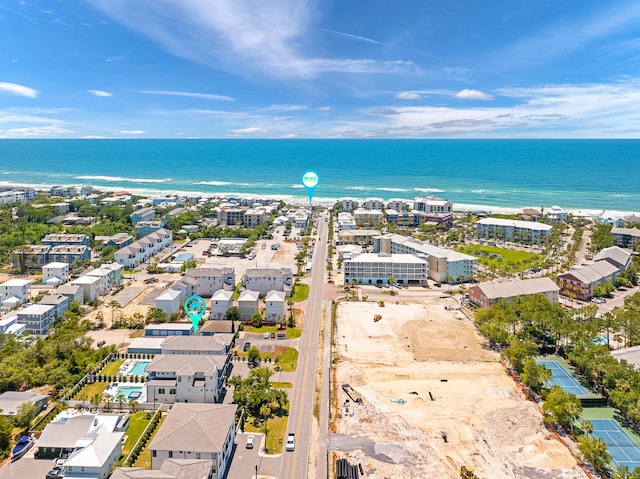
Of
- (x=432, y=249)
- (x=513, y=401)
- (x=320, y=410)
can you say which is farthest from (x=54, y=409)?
(x=432, y=249)

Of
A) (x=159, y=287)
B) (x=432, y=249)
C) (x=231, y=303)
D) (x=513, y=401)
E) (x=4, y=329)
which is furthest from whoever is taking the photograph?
(x=432, y=249)

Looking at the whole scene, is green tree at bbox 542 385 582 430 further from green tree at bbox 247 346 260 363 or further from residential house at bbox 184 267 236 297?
residential house at bbox 184 267 236 297

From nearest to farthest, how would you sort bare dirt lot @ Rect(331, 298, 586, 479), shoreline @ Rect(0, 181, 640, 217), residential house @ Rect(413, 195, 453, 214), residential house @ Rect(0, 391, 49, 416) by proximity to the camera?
bare dirt lot @ Rect(331, 298, 586, 479) < residential house @ Rect(0, 391, 49, 416) < residential house @ Rect(413, 195, 453, 214) < shoreline @ Rect(0, 181, 640, 217)

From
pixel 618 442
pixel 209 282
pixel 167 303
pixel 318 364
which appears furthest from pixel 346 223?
pixel 618 442

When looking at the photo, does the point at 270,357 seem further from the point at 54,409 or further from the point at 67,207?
the point at 67,207

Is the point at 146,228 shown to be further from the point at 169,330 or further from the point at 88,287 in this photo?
the point at 169,330

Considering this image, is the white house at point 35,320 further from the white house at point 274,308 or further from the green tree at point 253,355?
the white house at point 274,308

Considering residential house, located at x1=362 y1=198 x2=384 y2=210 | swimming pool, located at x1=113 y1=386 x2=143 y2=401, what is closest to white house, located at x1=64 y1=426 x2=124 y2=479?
swimming pool, located at x1=113 y1=386 x2=143 y2=401
